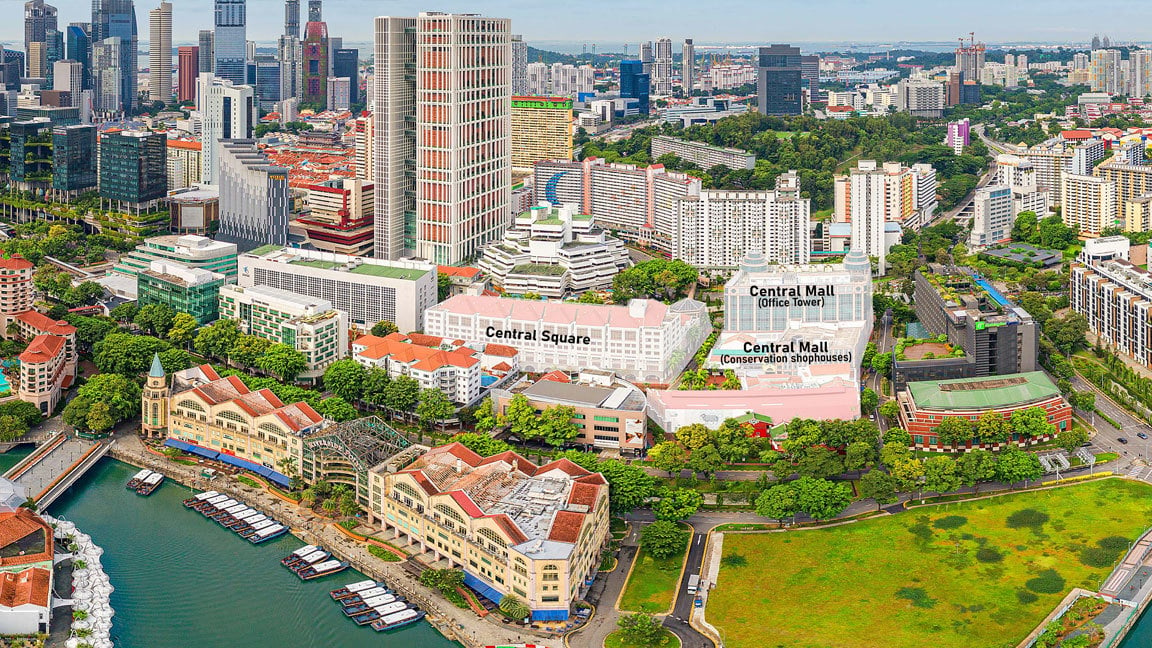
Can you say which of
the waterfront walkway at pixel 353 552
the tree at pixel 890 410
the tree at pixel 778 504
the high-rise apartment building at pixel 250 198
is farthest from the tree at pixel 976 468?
the high-rise apartment building at pixel 250 198

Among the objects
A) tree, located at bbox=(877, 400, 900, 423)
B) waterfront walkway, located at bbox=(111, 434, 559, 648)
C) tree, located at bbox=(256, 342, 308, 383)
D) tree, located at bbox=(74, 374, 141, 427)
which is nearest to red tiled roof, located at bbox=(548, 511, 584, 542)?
waterfront walkway, located at bbox=(111, 434, 559, 648)

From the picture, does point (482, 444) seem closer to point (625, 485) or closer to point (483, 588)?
point (625, 485)

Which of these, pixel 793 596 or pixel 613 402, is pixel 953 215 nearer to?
pixel 613 402

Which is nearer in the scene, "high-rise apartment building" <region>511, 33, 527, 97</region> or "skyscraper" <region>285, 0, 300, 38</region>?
"high-rise apartment building" <region>511, 33, 527, 97</region>

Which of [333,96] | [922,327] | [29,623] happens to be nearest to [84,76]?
[333,96]

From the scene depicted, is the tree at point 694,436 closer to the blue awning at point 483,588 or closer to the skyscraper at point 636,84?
the blue awning at point 483,588

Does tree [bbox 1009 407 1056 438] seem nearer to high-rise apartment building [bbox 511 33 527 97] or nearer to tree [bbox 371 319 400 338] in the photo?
tree [bbox 371 319 400 338]
